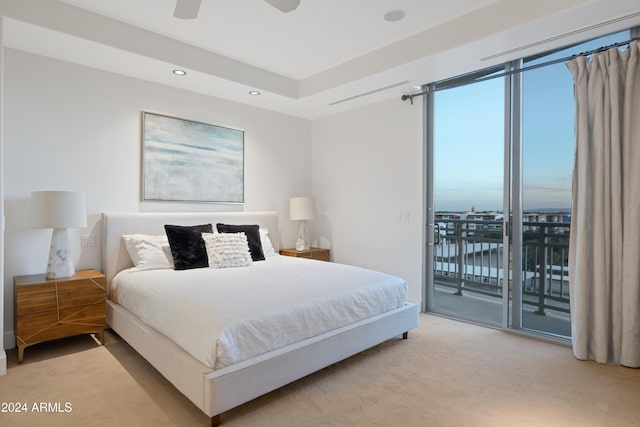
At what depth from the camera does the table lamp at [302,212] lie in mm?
4730

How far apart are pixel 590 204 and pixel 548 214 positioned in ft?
1.40

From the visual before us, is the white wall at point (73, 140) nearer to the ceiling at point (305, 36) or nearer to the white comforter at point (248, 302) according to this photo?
the ceiling at point (305, 36)

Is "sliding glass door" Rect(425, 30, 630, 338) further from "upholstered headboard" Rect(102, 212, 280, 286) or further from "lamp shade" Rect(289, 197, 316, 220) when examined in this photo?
"upholstered headboard" Rect(102, 212, 280, 286)

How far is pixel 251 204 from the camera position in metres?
4.58

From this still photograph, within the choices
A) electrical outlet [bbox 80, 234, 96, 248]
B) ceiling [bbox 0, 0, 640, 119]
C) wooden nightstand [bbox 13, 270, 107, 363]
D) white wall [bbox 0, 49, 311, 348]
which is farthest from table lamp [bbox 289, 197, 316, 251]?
wooden nightstand [bbox 13, 270, 107, 363]

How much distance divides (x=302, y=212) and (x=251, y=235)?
965 millimetres

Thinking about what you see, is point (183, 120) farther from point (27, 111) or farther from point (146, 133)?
point (27, 111)

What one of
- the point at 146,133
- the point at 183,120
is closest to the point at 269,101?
the point at 183,120

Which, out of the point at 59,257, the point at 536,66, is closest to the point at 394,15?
the point at 536,66

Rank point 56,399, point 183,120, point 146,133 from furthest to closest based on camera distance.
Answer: point 183,120 < point 146,133 < point 56,399

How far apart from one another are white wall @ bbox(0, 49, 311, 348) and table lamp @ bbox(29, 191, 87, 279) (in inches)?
13.2

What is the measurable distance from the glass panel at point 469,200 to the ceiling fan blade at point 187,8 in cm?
281

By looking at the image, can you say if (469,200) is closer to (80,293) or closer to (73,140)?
(80,293)

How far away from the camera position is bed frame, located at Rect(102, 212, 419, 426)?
6.25 ft
